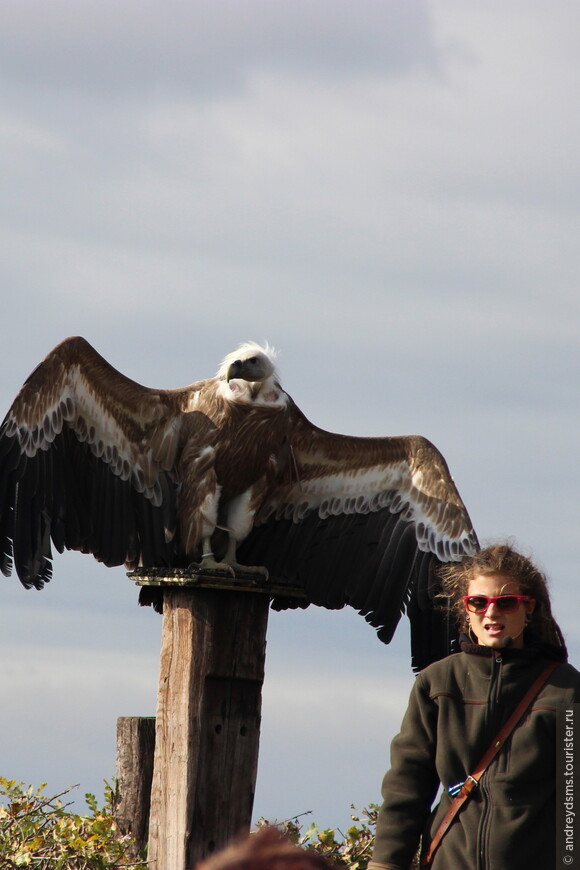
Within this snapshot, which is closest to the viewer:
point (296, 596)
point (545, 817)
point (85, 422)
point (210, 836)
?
point (545, 817)

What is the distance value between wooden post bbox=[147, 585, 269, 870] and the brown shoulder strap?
245 cm

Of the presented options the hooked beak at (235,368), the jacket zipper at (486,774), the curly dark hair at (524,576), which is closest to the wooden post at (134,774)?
the hooked beak at (235,368)

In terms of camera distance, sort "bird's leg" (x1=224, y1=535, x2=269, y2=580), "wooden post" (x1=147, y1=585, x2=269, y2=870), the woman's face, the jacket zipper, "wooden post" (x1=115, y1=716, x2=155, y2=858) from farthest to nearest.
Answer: "wooden post" (x1=115, y1=716, x2=155, y2=858) → "bird's leg" (x1=224, y1=535, x2=269, y2=580) → "wooden post" (x1=147, y1=585, x2=269, y2=870) → the woman's face → the jacket zipper

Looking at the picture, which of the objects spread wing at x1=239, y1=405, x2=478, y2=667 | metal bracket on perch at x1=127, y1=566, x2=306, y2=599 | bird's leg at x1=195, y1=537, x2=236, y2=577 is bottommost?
metal bracket on perch at x1=127, y1=566, x2=306, y2=599

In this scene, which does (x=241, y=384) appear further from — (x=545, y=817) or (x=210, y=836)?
(x=545, y=817)

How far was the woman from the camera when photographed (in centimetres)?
408

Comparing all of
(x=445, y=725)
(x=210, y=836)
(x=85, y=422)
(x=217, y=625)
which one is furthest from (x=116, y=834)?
(x=445, y=725)

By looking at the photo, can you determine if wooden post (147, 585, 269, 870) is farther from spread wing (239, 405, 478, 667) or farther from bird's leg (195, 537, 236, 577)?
spread wing (239, 405, 478, 667)

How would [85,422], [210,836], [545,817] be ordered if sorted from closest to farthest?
[545,817] < [210,836] < [85,422]

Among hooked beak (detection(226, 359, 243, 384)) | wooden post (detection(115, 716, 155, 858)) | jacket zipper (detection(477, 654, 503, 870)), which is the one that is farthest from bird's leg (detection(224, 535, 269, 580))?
jacket zipper (detection(477, 654, 503, 870))

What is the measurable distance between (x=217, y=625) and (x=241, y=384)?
5.09 ft

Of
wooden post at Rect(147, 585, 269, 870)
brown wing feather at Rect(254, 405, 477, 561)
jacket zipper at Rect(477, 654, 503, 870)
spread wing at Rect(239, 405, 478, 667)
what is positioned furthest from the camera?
brown wing feather at Rect(254, 405, 477, 561)

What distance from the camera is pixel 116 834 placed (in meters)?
7.68

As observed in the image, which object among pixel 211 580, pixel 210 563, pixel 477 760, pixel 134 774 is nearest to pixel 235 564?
pixel 210 563
